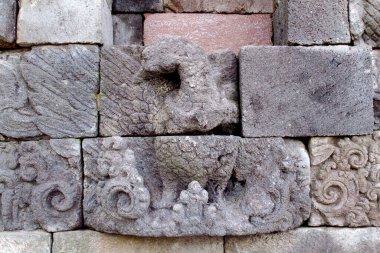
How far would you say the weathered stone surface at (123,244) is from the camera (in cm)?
280

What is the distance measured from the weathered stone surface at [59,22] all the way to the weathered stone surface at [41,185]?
2.12 ft

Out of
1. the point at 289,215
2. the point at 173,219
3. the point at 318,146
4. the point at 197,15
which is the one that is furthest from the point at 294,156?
the point at 197,15

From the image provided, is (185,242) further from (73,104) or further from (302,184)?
(73,104)

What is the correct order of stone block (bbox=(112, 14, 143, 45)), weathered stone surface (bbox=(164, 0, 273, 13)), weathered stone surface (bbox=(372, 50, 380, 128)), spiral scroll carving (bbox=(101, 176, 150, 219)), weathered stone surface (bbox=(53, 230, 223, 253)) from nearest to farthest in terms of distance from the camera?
spiral scroll carving (bbox=(101, 176, 150, 219)) < weathered stone surface (bbox=(53, 230, 223, 253)) < weathered stone surface (bbox=(372, 50, 380, 128)) < stone block (bbox=(112, 14, 143, 45)) < weathered stone surface (bbox=(164, 0, 273, 13))

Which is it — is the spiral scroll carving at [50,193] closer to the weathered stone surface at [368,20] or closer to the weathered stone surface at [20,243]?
the weathered stone surface at [20,243]

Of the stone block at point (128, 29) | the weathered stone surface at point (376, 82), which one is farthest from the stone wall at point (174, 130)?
the stone block at point (128, 29)

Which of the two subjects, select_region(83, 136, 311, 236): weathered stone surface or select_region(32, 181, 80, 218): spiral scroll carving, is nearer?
select_region(83, 136, 311, 236): weathered stone surface

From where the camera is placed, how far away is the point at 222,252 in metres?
2.85

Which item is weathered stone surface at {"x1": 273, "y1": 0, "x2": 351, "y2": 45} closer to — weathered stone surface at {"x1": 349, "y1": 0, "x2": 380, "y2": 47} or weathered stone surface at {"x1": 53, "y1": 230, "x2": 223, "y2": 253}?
weathered stone surface at {"x1": 349, "y1": 0, "x2": 380, "y2": 47}

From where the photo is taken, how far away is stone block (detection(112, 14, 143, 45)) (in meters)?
3.46

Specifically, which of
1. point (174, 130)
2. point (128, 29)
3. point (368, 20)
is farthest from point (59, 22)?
point (368, 20)

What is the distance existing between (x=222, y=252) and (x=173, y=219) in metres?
0.46

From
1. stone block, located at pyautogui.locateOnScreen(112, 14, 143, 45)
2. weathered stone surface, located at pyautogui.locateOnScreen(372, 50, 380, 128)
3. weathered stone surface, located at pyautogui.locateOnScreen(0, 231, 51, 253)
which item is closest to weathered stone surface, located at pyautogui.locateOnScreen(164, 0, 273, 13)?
stone block, located at pyautogui.locateOnScreen(112, 14, 143, 45)

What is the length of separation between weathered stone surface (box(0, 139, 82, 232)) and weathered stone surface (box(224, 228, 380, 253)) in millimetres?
1035
